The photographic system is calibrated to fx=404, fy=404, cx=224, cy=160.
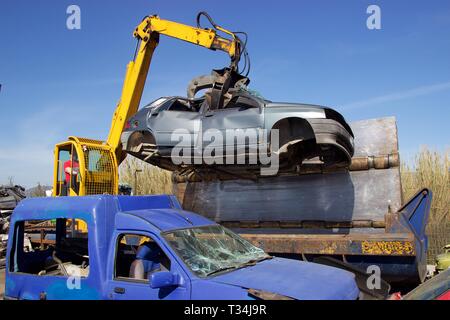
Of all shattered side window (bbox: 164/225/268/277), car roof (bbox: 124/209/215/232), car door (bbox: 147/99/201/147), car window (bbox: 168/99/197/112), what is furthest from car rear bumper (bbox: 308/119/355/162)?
car window (bbox: 168/99/197/112)

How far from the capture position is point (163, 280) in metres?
3.05

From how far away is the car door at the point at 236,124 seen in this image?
626 centimetres

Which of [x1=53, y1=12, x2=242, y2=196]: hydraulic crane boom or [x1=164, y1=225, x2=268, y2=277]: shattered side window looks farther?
[x1=53, y1=12, x2=242, y2=196]: hydraulic crane boom

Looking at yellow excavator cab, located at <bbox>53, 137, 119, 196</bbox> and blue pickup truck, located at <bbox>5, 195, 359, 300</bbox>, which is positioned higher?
yellow excavator cab, located at <bbox>53, 137, 119, 196</bbox>

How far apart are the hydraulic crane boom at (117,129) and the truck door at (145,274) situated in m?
3.86

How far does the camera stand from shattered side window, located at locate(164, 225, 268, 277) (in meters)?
3.39

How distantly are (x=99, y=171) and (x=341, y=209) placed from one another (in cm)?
459

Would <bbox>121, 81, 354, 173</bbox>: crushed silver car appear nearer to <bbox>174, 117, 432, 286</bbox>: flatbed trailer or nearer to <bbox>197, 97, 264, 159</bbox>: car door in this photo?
<bbox>197, 97, 264, 159</bbox>: car door

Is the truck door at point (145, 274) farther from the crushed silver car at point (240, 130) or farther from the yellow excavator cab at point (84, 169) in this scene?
the yellow excavator cab at point (84, 169)

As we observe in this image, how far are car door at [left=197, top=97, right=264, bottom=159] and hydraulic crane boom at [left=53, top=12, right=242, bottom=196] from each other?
125cm

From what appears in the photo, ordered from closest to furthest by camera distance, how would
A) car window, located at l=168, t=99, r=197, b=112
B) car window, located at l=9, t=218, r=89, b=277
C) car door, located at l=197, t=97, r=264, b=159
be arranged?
car window, located at l=9, t=218, r=89, b=277
car door, located at l=197, t=97, r=264, b=159
car window, located at l=168, t=99, r=197, b=112

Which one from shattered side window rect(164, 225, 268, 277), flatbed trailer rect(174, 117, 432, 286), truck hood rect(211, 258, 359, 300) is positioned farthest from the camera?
flatbed trailer rect(174, 117, 432, 286)

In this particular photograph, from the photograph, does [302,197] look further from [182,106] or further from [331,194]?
[182,106]

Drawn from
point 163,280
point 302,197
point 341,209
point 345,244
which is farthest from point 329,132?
point 163,280
